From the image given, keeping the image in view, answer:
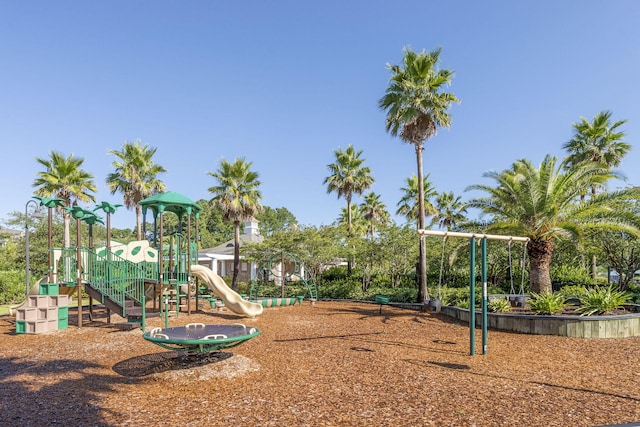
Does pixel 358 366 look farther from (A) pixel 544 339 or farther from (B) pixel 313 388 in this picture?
(A) pixel 544 339

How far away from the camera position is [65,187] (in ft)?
85.7

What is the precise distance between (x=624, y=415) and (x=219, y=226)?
63.7m

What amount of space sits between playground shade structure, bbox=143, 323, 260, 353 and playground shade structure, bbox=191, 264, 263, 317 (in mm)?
6559

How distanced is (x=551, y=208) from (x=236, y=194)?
781 inches

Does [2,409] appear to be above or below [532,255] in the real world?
below

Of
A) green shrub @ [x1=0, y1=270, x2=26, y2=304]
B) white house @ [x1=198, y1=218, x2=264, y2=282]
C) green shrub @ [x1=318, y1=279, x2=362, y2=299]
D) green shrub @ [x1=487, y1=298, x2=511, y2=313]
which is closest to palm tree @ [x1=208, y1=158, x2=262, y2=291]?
white house @ [x1=198, y1=218, x2=264, y2=282]

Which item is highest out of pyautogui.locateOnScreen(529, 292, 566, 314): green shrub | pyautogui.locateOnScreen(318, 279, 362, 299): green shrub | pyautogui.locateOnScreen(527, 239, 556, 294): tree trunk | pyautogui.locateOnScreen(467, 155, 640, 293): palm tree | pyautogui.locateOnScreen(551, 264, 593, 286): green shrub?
pyautogui.locateOnScreen(467, 155, 640, 293): palm tree

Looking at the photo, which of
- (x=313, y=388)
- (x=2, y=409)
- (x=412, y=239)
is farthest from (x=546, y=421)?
(x=412, y=239)

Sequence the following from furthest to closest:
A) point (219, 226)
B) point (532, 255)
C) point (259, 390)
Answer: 1. point (219, 226)
2. point (532, 255)
3. point (259, 390)

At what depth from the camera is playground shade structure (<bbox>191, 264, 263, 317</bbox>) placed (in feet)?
47.0

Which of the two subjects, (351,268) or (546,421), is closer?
(546,421)

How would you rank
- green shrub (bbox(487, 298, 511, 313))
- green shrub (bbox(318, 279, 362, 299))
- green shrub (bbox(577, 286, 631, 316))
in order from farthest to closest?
green shrub (bbox(318, 279, 362, 299)) < green shrub (bbox(487, 298, 511, 313)) < green shrub (bbox(577, 286, 631, 316))

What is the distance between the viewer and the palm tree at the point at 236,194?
2741 centimetres

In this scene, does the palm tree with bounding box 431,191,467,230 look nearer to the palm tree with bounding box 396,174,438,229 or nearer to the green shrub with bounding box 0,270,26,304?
the palm tree with bounding box 396,174,438,229
